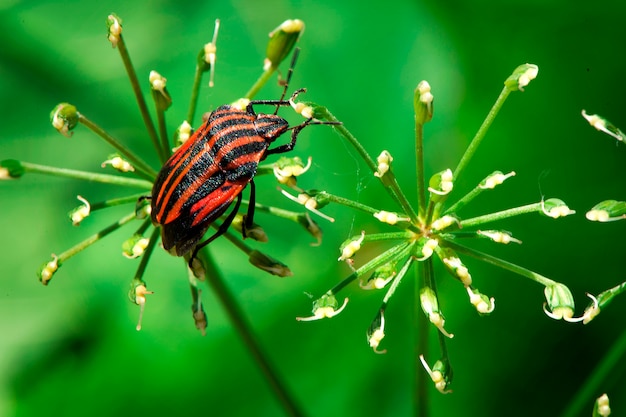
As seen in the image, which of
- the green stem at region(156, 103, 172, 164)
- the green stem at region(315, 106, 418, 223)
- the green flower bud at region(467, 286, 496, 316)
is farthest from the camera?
the green stem at region(156, 103, 172, 164)

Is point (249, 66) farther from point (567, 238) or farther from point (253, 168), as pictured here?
point (567, 238)

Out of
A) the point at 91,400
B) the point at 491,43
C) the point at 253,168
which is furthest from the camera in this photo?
the point at 491,43

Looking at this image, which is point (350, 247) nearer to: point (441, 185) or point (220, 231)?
point (441, 185)

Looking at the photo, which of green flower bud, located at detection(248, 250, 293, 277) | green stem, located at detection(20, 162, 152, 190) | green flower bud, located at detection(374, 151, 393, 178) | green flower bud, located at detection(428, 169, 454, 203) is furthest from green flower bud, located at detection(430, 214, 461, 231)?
green stem, located at detection(20, 162, 152, 190)

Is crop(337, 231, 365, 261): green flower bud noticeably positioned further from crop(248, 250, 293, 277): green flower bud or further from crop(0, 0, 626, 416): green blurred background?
crop(0, 0, 626, 416): green blurred background

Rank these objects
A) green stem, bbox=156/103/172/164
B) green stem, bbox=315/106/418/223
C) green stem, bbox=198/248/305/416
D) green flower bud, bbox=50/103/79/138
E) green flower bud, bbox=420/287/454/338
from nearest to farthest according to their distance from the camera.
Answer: green flower bud, bbox=420/287/454/338 < green stem, bbox=315/106/418/223 < green flower bud, bbox=50/103/79/138 < green stem, bbox=156/103/172/164 < green stem, bbox=198/248/305/416

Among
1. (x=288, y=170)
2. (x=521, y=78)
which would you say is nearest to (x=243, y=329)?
(x=288, y=170)

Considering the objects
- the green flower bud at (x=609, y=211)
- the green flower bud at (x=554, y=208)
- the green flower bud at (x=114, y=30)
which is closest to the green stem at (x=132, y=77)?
the green flower bud at (x=114, y=30)

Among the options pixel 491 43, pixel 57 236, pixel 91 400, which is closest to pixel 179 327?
Answer: pixel 91 400
